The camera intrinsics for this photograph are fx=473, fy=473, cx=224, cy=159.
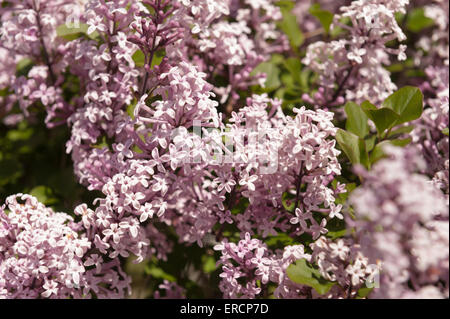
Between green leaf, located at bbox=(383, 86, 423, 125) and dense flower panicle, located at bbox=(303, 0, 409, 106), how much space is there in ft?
0.69

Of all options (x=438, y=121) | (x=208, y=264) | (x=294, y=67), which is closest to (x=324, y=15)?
(x=294, y=67)

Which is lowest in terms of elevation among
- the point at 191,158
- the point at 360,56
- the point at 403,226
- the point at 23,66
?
the point at 23,66

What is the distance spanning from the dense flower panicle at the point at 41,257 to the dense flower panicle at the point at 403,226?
0.92m

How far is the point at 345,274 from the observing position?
1382 millimetres

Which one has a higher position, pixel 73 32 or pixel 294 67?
pixel 73 32

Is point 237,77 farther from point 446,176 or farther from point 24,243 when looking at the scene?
point 24,243

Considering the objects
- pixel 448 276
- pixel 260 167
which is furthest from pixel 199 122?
pixel 448 276

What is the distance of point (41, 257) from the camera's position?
56.6 inches

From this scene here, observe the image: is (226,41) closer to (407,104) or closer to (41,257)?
(407,104)

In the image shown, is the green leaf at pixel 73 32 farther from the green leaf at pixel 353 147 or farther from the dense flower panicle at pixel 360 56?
the green leaf at pixel 353 147

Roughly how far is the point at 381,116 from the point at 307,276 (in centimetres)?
60

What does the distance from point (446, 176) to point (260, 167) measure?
677 millimetres

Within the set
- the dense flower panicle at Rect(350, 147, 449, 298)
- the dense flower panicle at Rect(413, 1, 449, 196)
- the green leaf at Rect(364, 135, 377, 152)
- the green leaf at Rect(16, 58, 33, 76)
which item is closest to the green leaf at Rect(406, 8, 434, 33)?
the dense flower panicle at Rect(413, 1, 449, 196)

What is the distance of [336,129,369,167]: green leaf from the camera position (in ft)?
4.93
